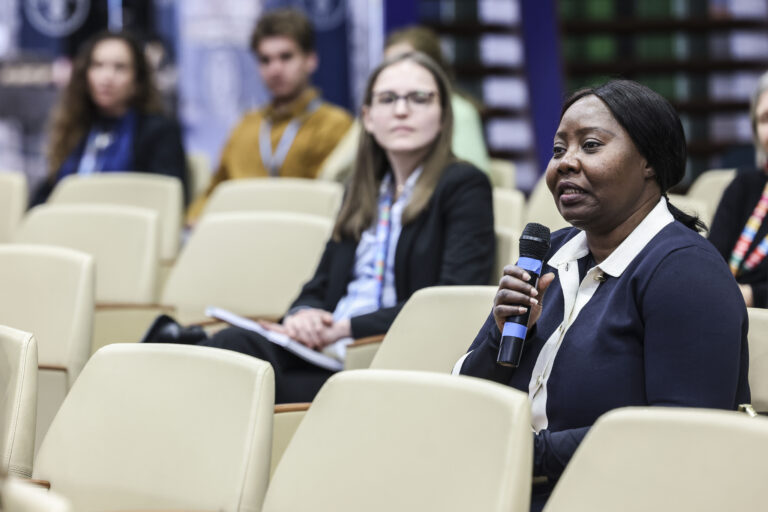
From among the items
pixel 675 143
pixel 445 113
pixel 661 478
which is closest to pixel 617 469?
pixel 661 478

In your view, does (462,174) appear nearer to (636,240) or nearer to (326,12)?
(636,240)

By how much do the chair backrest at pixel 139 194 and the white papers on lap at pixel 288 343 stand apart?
5.15 ft

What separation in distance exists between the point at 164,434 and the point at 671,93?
231 inches

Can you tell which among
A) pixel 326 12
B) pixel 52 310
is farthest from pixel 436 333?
pixel 326 12

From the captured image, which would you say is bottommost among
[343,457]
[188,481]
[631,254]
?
[188,481]

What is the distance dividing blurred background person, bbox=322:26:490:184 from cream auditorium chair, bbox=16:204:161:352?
1.11 meters

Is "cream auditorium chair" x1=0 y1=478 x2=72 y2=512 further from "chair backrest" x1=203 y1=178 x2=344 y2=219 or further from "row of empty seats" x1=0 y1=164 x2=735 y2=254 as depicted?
"chair backrest" x1=203 y1=178 x2=344 y2=219

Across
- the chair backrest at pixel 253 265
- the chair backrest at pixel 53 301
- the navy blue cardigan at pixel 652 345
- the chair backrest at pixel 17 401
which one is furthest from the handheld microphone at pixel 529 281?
the chair backrest at pixel 253 265

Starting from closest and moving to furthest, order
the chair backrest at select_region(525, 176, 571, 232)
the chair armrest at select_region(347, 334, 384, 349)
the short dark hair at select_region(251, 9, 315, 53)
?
the chair armrest at select_region(347, 334, 384, 349) < the chair backrest at select_region(525, 176, 571, 232) < the short dark hair at select_region(251, 9, 315, 53)

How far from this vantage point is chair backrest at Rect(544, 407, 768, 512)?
1310 mm

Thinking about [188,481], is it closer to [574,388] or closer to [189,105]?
[574,388]

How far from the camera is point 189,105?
6.97 metres

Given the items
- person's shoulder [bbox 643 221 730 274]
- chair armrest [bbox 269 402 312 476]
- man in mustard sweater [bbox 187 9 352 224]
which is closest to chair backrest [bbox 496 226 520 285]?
chair armrest [bbox 269 402 312 476]

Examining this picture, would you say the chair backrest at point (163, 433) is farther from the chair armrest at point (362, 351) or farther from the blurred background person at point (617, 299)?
the chair armrest at point (362, 351)
